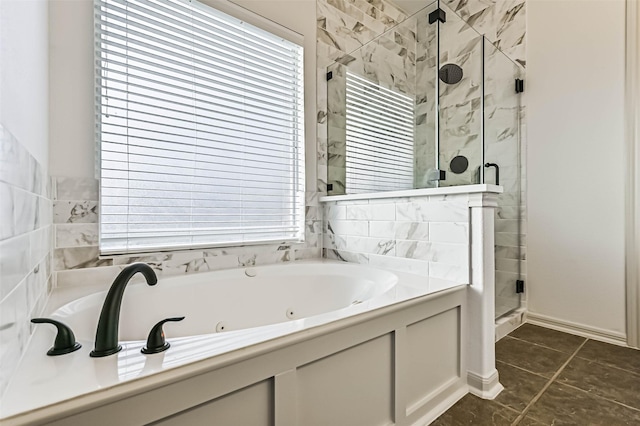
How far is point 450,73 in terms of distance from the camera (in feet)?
6.64

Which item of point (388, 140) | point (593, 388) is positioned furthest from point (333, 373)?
point (388, 140)

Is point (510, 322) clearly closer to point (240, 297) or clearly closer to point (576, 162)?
point (576, 162)

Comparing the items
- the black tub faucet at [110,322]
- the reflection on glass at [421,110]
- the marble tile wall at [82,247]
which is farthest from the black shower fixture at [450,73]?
the black tub faucet at [110,322]

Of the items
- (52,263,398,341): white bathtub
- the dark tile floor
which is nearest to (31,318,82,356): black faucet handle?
(52,263,398,341): white bathtub

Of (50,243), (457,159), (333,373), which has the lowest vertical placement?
(333,373)

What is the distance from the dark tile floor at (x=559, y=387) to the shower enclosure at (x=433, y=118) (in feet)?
1.23

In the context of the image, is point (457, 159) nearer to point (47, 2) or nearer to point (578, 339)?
point (578, 339)

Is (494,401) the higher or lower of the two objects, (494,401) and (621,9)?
the lower

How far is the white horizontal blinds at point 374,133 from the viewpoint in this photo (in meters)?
2.22

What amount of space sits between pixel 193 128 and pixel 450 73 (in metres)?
1.64

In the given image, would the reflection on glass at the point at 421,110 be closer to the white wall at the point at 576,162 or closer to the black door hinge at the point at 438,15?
the black door hinge at the point at 438,15

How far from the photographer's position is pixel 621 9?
1.95m

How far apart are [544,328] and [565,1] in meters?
2.31

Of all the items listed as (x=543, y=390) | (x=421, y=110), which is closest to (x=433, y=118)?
(x=421, y=110)
